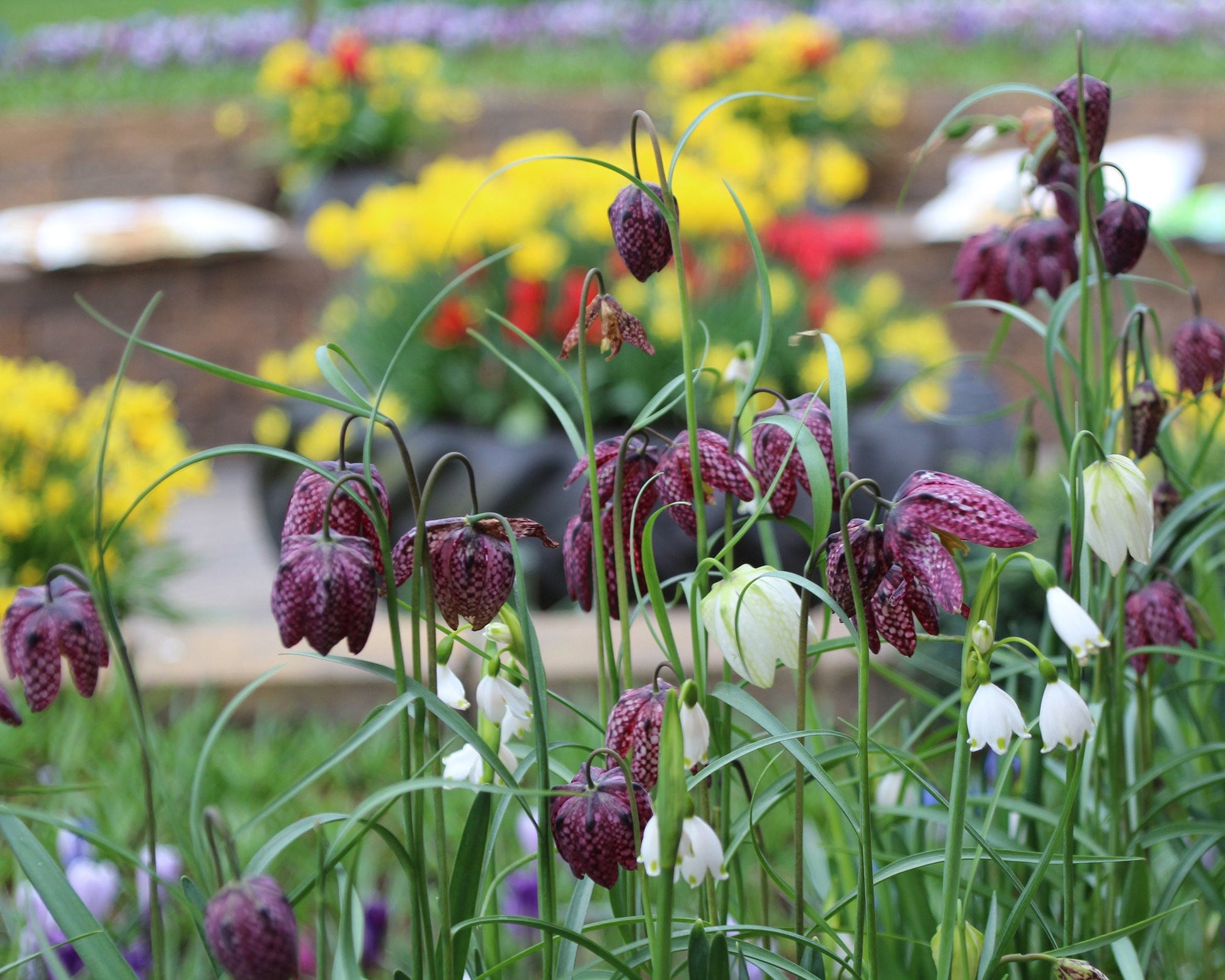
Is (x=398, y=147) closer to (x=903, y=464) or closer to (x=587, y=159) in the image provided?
(x=903, y=464)

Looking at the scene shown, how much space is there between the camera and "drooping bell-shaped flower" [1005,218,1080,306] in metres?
0.98

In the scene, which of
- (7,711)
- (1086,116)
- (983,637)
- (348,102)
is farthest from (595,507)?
(348,102)

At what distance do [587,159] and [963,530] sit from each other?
0.85 ft

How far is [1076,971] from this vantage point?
2.11ft

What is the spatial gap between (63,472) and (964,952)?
6.84ft

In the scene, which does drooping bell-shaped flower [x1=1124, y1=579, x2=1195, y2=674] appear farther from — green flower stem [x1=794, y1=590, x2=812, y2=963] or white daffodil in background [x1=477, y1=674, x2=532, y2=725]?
white daffodil in background [x1=477, y1=674, x2=532, y2=725]

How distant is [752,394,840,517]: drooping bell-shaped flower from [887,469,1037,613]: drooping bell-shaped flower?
111mm

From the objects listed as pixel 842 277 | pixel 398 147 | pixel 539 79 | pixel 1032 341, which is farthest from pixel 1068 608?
pixel 539 79

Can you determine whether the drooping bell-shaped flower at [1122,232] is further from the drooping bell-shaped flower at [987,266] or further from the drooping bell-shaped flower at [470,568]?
the drooping bell-shaped flower at [470,568]

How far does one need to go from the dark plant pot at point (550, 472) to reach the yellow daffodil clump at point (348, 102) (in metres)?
2.78

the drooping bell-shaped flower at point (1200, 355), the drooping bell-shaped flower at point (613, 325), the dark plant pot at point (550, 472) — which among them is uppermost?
the drooping bell-shaped flower at point (613, 325)

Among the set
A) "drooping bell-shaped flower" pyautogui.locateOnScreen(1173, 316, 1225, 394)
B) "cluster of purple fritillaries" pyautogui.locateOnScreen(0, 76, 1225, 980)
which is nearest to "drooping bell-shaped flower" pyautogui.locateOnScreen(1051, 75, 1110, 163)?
"cluster of purple fritillaries" pyautogui.locateOnScreen(0, 76, 1225, 980)

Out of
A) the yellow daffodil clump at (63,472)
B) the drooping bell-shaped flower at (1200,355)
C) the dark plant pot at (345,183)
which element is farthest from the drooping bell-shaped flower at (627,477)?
the dark plant pot at (345,183)

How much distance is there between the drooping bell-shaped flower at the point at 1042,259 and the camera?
98 centimetres
